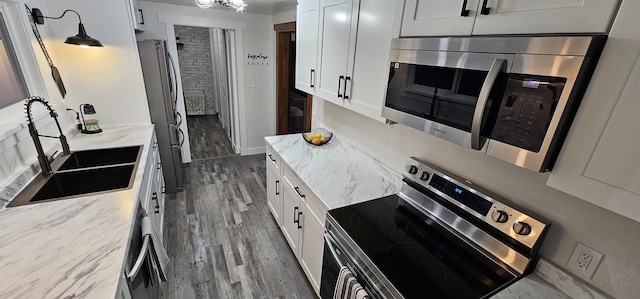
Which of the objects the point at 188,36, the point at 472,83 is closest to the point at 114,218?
the point at 472,83

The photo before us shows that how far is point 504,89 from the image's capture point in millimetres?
880

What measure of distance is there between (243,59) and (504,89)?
358cm

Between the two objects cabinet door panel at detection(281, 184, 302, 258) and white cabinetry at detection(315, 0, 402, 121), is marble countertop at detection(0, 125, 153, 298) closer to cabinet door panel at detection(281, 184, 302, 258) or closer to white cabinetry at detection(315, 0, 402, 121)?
cabinet door panel at detection(281, 184, 302, 258)

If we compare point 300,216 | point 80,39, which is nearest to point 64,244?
point 300,216

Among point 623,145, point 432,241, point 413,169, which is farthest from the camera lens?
point 413,169

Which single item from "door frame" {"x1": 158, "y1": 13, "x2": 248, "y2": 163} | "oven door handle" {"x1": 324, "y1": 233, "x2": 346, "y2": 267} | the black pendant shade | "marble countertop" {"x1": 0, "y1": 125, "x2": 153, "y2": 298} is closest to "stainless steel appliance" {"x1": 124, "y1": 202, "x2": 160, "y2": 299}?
"marble countertop" {"x1": 0, "y1": 125, "x2": 153, "y2": 298}

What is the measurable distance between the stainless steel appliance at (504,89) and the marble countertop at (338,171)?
0.67 m

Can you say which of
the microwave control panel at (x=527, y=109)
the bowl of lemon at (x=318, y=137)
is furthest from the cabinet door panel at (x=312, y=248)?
the microwave control panel at (x=527, y=109)

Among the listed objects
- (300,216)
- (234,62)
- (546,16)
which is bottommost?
(300,216)

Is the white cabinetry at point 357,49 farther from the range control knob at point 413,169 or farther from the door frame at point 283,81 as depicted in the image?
the door frame at point 283,81

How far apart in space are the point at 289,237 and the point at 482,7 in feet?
6.74

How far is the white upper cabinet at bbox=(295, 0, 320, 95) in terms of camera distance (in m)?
2.12

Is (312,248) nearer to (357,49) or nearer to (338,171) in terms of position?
(338,171)

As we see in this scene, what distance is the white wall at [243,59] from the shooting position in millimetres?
3254
